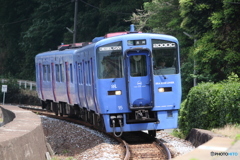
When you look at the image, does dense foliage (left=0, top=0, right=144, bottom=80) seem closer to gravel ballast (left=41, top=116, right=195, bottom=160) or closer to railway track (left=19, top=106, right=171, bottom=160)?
gravel ballast (left=41, top=116, right=195, bottom=160)

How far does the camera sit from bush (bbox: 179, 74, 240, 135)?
15219 millimetres

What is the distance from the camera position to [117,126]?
15820mm

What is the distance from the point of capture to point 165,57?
52.2ft

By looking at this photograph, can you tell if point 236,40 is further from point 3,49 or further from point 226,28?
point 3,49

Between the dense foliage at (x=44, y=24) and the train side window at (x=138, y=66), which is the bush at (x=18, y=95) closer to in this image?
the dense foliage at (x=44, y=24)

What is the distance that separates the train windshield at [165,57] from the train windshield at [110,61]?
3.25 ft

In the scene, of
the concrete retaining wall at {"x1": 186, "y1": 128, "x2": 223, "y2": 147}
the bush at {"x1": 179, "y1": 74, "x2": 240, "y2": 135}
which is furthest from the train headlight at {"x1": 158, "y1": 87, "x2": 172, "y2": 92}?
the bush at {"x1": 179, "y1": 74, "x2": 240, "y2": 135}

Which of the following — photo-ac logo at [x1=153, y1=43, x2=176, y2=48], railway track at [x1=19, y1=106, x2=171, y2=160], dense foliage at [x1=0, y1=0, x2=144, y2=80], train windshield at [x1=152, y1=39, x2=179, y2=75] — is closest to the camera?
railway track at [x1=19, y1=106, x2=171, y2=160]

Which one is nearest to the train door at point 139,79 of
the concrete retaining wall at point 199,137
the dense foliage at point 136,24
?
the concrete retaining wall at point 199,137

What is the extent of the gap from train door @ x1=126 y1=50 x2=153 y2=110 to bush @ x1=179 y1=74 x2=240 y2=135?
209cm

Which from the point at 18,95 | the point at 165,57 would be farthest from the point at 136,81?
the point at 18,95

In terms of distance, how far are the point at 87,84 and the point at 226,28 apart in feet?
29.8

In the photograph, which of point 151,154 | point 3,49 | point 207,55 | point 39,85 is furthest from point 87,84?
point 3,49

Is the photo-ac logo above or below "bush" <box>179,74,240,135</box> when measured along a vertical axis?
above
